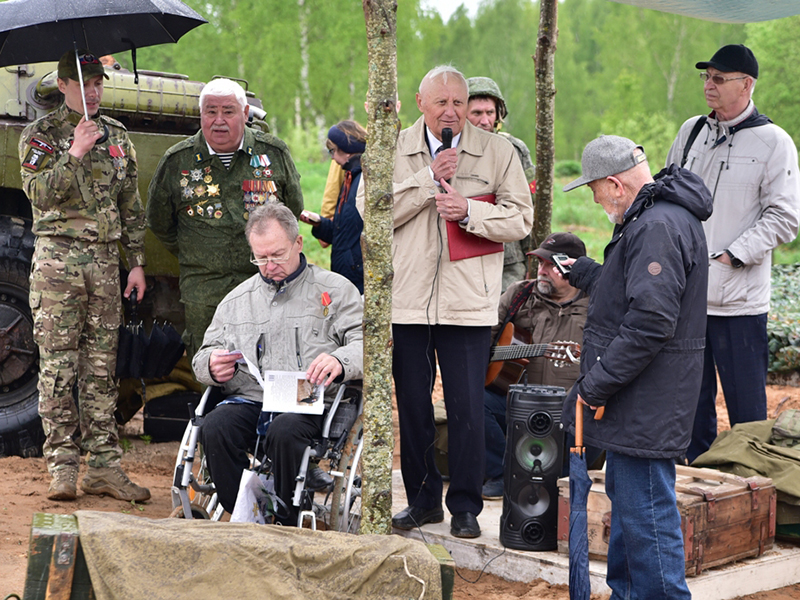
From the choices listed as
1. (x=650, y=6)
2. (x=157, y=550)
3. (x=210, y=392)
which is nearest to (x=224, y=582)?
(x=157, y=550)

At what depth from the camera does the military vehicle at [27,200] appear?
6.04m

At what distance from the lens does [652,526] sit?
3.21 m

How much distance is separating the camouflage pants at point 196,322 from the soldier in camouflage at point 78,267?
15.4 inches

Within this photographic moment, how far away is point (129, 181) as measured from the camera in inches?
210

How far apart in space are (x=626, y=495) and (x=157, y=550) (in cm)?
162

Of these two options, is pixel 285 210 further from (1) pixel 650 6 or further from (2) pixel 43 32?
(1) pixel 650 6

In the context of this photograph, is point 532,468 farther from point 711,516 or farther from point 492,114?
point 492,114

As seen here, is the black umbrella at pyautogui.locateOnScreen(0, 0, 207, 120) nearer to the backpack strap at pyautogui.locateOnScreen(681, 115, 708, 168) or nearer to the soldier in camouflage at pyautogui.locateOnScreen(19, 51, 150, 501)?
the soldier in camouflage at pyautogui.locateOnScreen(19, 51, 150, 501)

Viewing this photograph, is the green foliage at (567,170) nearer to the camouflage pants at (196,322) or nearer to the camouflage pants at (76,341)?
the camouflage pants at (196,322)

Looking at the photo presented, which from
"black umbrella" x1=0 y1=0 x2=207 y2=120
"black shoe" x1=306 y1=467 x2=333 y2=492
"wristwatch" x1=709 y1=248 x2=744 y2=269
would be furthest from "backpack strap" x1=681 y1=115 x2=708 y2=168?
"black umbrella" x1=0 y1=0 x2=207 y2=120

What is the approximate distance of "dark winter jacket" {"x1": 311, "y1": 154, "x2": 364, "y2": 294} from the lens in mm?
5965

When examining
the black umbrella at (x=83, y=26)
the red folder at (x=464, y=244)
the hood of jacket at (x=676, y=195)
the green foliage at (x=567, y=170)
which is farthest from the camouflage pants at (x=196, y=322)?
the green foliage at (x=567, y=170)

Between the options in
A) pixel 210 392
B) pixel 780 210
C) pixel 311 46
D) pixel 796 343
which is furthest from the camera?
pixel 311 46

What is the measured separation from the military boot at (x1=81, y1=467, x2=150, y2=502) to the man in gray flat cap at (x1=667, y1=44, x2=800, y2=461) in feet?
10.5
